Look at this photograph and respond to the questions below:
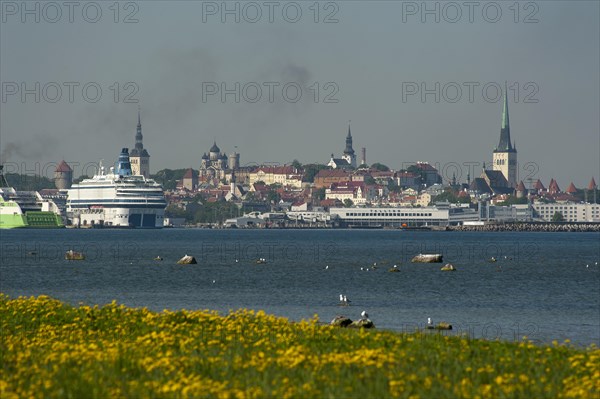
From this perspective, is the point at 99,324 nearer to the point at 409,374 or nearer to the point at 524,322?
the point at 409,374

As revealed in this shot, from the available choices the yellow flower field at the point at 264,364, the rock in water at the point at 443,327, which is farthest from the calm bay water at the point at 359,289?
the yellow flower field at the point at 264,364

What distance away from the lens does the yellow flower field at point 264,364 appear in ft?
57.5

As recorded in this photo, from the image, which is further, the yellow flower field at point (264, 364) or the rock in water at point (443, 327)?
the rock in water at point (443, 327)

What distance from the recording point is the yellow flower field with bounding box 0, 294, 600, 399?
17.5 metres

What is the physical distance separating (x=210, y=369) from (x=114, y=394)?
2574mm

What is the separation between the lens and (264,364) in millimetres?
19438

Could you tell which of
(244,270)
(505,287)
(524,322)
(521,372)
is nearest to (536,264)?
(244,270)

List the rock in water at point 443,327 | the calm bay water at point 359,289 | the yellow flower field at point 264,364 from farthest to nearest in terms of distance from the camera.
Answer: the calm bay water at point 359,289, the rock in water at point 443,327, the yellow flower field at point 264,364

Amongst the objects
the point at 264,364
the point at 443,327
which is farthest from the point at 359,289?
the point at 264,364

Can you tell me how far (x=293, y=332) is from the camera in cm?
2438

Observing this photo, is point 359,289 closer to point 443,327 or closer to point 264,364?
point 443,327

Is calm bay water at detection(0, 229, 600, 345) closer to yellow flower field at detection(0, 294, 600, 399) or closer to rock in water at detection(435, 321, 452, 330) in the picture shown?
rock in water at detection(435, 321, 452, 330)

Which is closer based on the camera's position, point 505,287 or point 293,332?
point 293,332

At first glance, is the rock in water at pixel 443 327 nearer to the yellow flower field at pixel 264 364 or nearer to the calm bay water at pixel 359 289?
the calm bay water at pixel 359 289
